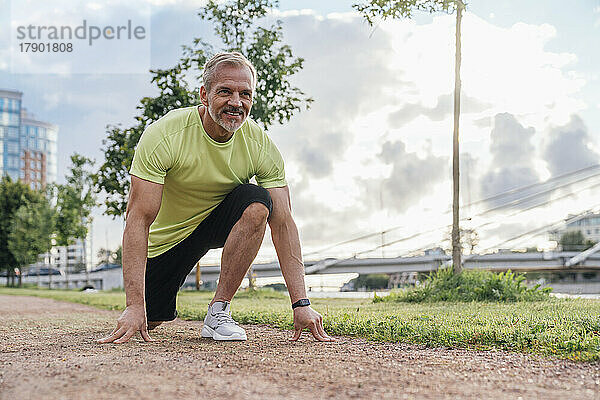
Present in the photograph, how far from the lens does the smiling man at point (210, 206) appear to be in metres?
2.84

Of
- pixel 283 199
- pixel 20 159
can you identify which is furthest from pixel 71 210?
pixel 20 159

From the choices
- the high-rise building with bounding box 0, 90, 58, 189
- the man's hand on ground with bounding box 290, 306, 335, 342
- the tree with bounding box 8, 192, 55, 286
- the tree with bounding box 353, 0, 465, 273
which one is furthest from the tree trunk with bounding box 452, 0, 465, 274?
the high-rise building with bounding box 0, 90, 58, 189

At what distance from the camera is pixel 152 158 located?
2895 mm

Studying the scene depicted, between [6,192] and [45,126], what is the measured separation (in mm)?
76529

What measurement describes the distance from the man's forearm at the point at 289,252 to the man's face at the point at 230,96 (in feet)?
1.81

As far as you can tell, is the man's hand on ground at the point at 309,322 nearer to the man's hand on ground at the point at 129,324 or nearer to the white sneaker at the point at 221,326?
the white sneaker at the point at 221,326

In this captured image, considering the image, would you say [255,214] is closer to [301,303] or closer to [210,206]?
[210,206]

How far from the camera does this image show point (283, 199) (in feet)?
10.5

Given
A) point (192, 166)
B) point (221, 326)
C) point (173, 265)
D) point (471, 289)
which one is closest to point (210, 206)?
point (192, 166)

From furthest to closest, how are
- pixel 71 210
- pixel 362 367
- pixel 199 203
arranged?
pixel 71 210 → pixel 199 203 → pixel 362 367

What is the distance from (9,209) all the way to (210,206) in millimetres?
30292

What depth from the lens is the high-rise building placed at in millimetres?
93312

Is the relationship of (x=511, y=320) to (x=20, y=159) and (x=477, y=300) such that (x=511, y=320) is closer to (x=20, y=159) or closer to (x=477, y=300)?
(x=477, y=300)

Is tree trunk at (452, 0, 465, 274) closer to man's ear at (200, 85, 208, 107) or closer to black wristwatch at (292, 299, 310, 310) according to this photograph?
black wristwatch at (292, 299, 310, 310)
